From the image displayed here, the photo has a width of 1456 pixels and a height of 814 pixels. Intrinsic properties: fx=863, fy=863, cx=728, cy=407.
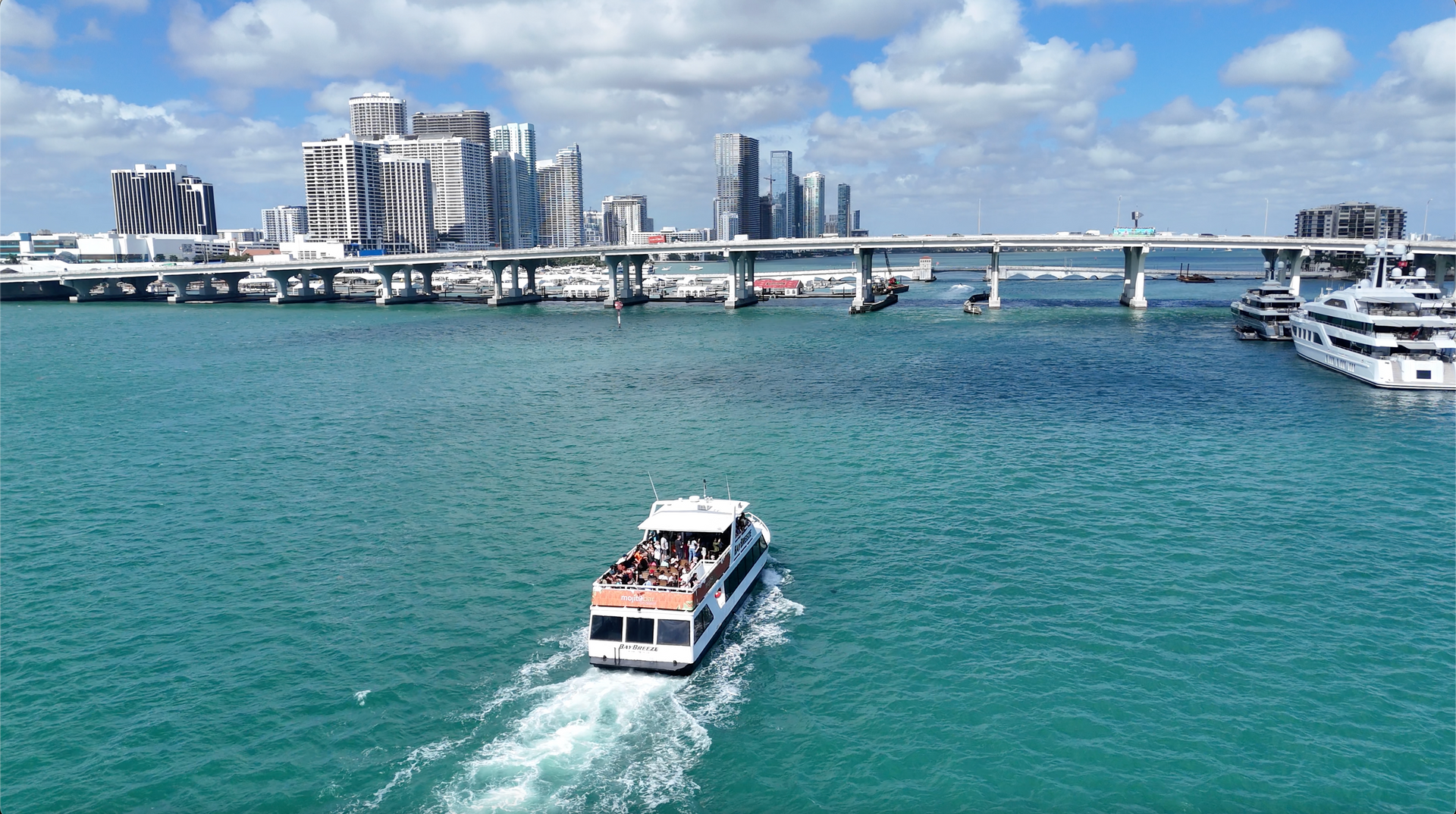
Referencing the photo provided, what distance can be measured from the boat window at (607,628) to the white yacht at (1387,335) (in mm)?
80758

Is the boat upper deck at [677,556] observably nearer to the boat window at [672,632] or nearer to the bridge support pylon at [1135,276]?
the boat window at [672,632]

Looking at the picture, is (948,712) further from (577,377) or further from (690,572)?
(577,377)

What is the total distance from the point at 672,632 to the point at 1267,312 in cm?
11864

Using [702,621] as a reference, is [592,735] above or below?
below

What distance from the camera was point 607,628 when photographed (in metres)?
29.9

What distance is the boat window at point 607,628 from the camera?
2980cm

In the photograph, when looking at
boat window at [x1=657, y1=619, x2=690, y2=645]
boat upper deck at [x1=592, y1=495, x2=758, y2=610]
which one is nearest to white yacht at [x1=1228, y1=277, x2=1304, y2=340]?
boat upper deck at [x1=592, y1=495, x2=758, y2=610]

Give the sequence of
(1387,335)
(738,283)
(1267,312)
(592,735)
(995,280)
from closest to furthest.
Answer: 1. (592,735)
2. (1387,335)
3. (1267,312)
4. (995,280)
5. (738,283)

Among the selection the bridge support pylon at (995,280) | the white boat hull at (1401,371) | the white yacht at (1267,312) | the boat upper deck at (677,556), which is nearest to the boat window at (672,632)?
the boat upper deck at (677,556)

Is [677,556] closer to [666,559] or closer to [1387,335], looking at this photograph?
[666,559]

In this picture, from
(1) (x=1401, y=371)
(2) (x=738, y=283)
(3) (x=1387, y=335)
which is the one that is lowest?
(1) (x=1401, y=371)

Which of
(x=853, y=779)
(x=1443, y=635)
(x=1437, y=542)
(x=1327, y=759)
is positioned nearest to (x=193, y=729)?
(x=853, y=779)

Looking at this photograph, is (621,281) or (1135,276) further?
(621,281)

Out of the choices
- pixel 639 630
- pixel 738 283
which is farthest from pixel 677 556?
pixel 738 283
